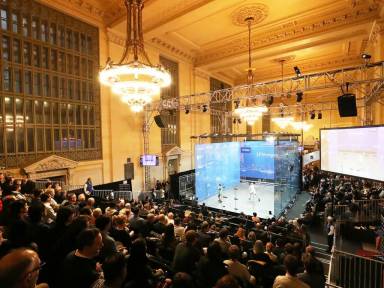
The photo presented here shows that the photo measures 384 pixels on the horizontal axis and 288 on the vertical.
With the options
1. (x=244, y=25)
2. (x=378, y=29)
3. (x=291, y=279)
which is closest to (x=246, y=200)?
(x=244, y=25)

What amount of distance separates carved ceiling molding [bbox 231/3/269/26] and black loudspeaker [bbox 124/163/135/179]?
885 centimetres

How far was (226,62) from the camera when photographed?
15766mm

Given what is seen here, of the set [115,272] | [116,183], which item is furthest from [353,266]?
[116,183]

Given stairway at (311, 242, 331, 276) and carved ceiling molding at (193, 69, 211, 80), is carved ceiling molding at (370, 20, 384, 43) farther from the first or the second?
carved ceiling molding at (193, 69, 211, 80)

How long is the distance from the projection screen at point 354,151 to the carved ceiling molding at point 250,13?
621cm

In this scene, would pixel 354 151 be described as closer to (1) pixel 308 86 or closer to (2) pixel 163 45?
(1) pixel 308 86

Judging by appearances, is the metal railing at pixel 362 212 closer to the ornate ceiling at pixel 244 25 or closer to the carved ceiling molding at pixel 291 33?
the ornate ceiling at pixel 244 25

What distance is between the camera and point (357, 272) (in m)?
5.12

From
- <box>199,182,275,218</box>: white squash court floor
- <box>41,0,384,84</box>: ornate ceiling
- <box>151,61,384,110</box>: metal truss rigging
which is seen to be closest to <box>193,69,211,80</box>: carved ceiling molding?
<box>41,0,384,84</box>: ornate ceiling

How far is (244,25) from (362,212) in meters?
9.84

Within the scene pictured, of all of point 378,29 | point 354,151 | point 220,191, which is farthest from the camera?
point 220,191

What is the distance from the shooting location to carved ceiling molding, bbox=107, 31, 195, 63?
1184 centimetres

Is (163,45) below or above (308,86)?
above

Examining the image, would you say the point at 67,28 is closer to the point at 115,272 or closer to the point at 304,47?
the point at 115,272
